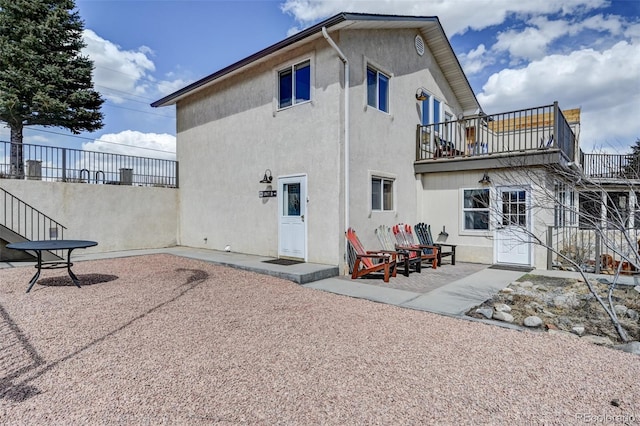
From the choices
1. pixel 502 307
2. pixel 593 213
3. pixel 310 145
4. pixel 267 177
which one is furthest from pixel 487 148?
pixel 267 177

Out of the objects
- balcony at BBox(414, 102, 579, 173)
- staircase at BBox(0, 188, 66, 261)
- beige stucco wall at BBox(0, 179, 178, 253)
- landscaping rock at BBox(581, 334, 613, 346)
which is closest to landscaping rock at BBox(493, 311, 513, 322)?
landscaping rock at BBox(581, 334, 613, 346)

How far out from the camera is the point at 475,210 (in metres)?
10.2

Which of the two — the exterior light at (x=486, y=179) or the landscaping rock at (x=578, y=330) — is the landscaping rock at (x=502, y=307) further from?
the exterior light at (x=486, y=179)

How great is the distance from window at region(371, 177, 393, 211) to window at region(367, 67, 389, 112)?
2014 mm

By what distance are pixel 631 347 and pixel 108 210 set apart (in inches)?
504


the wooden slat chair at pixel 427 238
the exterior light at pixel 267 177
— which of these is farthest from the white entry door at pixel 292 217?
the wooden slat chair at pixel 427 238

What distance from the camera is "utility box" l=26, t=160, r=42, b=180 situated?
9955 millimetres

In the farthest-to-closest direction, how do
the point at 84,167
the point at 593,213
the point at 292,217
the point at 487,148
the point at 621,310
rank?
the point at 84,167, the point at 487,148, the point at 292,217, the point at 593,213, the point at 621,310

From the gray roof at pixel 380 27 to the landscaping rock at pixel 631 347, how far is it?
7211mm

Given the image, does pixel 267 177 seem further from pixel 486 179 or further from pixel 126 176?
pixel 486 179

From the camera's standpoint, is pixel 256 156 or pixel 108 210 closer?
pixel 256 156

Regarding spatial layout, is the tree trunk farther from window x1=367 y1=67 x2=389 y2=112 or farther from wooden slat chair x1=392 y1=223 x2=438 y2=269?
wooden slat chair x1=392 y1=223 x2=438 y2=269

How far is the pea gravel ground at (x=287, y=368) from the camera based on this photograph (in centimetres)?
262

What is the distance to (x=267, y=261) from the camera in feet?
29.4
